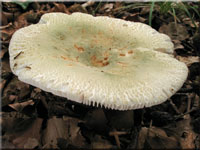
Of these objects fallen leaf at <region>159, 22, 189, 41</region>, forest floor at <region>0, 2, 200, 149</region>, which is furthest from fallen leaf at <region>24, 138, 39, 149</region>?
fallen leaf at <region>159, 22, 189, 41</region>

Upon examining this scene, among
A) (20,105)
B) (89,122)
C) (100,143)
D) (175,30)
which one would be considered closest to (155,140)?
(100,143)

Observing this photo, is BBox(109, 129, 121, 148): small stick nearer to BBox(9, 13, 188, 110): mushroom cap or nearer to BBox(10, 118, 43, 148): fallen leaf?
BBox(9, 13, 188, 110): mushroom cap

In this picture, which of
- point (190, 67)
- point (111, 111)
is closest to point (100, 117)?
point (111, 111)

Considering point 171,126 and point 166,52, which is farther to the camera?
point 166,52

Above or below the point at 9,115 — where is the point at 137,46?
above

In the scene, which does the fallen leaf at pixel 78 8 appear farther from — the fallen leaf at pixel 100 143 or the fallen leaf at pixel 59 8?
the fallen leaf at pixel 100 143

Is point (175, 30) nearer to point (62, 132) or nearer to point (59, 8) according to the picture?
point (59, 8)

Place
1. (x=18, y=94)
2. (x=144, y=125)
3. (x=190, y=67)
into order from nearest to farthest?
(x=144, y=125)
(x=18, y=94)
(x=190, y=67)

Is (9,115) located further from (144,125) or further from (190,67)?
(190,67)
